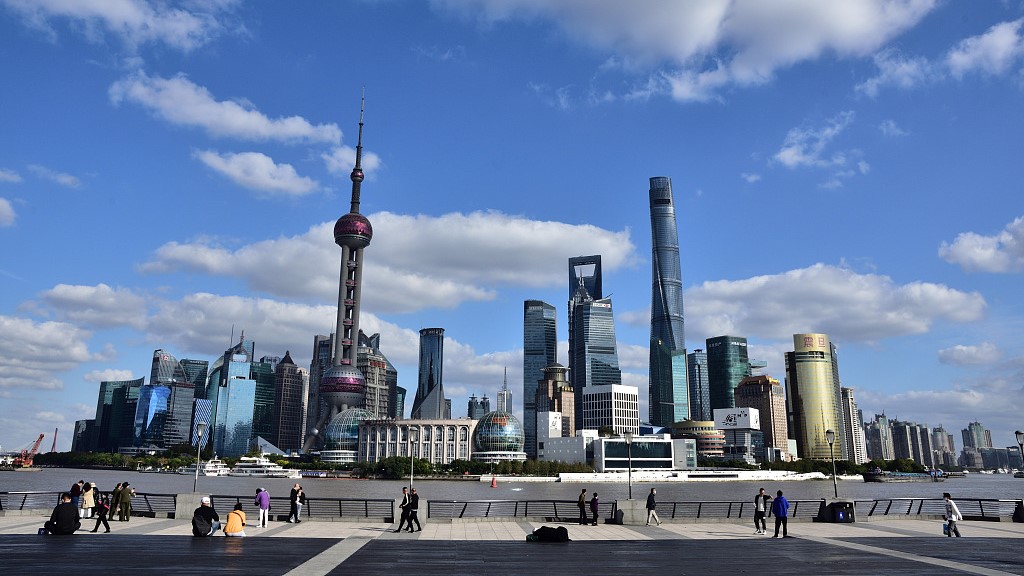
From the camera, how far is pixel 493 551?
88.9ft

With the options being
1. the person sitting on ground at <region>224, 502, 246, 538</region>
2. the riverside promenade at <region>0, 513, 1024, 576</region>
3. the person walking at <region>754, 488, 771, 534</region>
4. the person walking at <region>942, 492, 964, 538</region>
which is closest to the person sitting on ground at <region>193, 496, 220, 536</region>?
the riverside promenade at <region>0, 513, 1024, 576</region>

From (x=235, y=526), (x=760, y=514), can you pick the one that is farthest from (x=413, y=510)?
(x=760, y=514)

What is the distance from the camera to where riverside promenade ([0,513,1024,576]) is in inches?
884

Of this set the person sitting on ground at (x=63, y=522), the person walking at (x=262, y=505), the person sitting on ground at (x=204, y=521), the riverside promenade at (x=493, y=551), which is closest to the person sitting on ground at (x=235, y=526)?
the person sitting on ground at (x=204, y=521)

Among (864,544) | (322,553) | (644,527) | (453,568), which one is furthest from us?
(644,527)

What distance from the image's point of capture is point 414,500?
34.3m

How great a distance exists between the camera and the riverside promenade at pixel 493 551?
884 inches

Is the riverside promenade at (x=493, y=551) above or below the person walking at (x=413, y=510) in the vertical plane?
below

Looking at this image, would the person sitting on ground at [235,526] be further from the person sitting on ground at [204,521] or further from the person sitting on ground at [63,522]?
the person sitting on ground at [63,522]

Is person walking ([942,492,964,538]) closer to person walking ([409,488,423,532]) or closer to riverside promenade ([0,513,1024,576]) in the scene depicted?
riverside promenade ([0,513,1024,576])

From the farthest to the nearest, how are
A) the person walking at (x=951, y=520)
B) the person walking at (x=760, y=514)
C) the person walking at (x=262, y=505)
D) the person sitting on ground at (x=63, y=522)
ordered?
1. the person walking at (x=760, y=514)
2. the person walking at (x=262, y=505)
3. the person walking at (x=951, y=520)
4. the person sitting on ground at (x=63, y=522)

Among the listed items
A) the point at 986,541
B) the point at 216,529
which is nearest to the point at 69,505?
the point at 216,529

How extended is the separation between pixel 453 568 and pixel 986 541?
982 inches

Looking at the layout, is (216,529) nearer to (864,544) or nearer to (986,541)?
(864,544)
